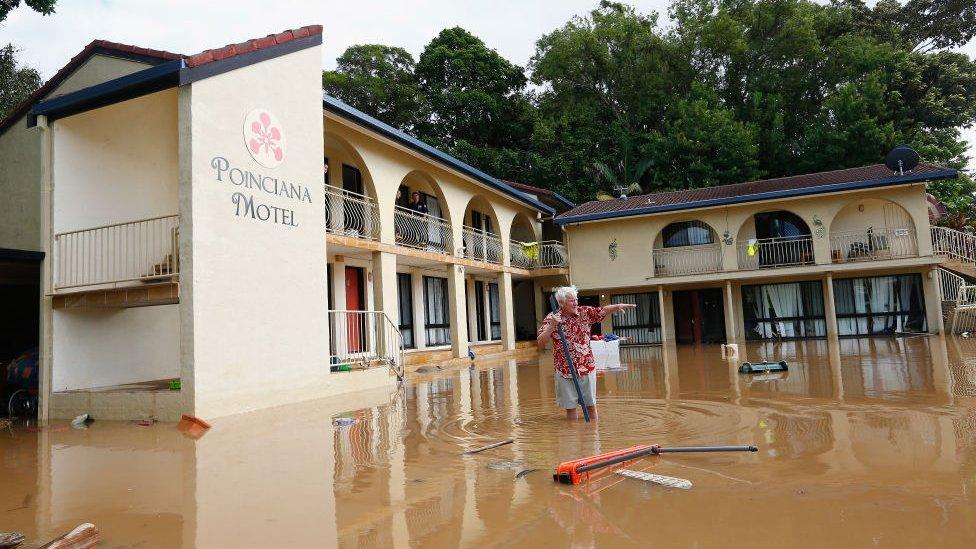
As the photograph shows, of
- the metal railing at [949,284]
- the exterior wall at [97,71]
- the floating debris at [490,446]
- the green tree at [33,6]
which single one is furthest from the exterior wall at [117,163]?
the metal railing at [949,284]

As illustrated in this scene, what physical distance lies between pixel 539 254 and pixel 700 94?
12844mm

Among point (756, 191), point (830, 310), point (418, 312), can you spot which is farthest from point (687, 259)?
point (418, 312)

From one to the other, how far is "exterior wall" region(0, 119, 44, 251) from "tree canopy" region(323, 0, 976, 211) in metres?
20.9

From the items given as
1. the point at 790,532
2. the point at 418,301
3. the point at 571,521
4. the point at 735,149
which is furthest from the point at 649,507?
the point at 735,149

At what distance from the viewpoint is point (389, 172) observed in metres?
14.6

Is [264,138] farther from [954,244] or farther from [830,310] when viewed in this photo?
[954,244]

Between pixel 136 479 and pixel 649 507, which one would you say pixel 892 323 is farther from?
pixel 136 479

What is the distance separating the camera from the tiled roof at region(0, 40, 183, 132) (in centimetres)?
1054

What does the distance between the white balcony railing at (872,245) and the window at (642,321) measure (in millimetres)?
5974

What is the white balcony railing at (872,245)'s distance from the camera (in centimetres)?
1917

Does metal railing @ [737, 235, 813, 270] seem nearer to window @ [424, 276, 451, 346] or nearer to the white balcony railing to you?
the white balcony railing

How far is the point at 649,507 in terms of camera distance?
11.4 ft

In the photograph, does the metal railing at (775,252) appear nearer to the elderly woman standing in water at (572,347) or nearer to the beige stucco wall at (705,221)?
the beige stucco wall at (705,221)

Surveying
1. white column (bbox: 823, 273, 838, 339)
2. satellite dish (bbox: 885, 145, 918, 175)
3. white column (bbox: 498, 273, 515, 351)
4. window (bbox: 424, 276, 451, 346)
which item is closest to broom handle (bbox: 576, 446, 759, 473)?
window (bbox: 424, 276, 451, 346)
